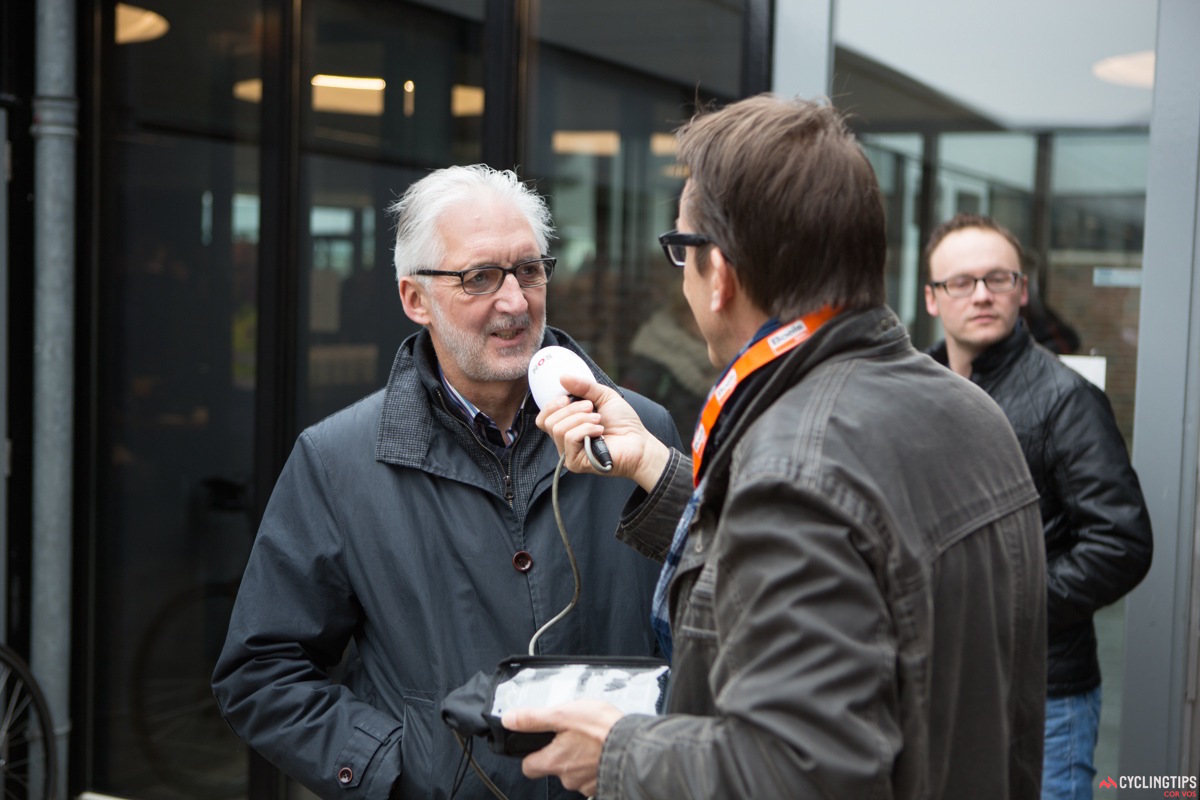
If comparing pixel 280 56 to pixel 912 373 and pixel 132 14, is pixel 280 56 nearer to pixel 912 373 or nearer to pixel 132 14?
pixel 132 14

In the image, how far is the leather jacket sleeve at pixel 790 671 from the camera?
1305 mm

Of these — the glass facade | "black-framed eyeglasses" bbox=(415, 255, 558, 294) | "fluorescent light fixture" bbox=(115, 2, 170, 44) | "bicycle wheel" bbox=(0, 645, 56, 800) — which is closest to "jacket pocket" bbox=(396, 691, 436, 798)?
"black-framed eyeglasses" bbox=(415, 255, 558, 294)

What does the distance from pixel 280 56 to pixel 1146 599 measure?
3.78 metres

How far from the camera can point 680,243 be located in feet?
5.44

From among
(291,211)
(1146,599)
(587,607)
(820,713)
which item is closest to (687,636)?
(820,713)

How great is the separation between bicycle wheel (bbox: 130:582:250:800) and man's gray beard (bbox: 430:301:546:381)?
308 cm

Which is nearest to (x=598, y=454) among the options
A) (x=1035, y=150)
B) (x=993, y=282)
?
(x=993, y=282)

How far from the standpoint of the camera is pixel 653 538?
82.8 inches

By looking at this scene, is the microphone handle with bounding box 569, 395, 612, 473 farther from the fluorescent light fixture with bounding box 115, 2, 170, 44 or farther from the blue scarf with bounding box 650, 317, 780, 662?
the fluorescent light fixture with bounding box 115, 2, 170, 44

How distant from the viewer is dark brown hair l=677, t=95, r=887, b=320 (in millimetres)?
1539

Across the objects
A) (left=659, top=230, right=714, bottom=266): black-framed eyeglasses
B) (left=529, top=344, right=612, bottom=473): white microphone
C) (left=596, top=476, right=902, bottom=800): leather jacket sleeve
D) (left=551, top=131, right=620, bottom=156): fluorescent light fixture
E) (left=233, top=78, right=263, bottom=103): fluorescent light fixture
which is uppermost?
(left=233, top=78, right=263, bottom=103): fluorescent light fixture

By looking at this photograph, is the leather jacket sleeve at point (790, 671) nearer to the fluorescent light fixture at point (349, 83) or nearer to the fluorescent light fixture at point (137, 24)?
the fluorescent light fixture at point (349, 83)

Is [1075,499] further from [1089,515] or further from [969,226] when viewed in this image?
[969,226]

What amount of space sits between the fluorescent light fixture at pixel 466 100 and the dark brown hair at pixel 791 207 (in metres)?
3.14
